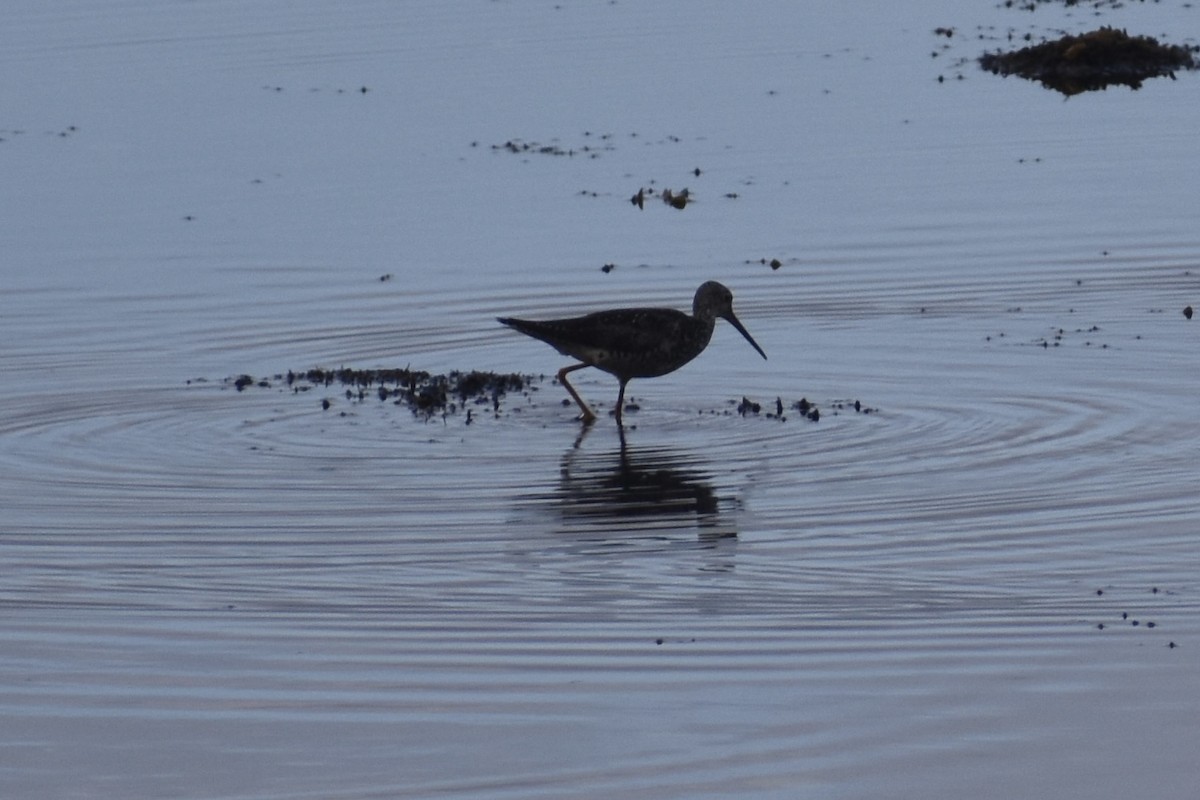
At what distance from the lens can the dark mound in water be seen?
25.6 meters

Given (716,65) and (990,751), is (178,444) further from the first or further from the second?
(716,65)

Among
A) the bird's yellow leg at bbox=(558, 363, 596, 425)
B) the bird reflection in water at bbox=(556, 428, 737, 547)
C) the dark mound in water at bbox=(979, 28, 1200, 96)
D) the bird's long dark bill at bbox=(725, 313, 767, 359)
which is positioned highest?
the dark mound in water at bbox=(979, 28, 1200, 96)

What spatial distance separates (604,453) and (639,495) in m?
1.05

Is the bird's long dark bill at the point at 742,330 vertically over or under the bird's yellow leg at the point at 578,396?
over

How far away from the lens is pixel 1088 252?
1667 cm

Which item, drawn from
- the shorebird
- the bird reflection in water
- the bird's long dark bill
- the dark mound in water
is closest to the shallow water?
the bird reflection in water

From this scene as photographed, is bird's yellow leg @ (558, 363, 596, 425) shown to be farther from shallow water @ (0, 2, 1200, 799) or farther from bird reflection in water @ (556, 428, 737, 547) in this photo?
bird reflection in water @ (556, 428, 737, 547)

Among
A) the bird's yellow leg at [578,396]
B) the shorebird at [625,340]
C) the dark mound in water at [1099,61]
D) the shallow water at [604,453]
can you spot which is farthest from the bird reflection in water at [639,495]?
the dark mound in water at [1099,61]

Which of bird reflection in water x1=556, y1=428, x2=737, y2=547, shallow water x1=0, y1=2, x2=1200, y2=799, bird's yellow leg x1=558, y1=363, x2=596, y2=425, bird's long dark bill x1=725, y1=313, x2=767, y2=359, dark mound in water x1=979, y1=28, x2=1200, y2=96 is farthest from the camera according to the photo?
dark mound in water x1=979, y1=28, x2=1200, y2=96

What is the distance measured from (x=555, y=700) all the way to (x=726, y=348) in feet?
24.7

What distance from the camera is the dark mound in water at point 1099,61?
2561cm

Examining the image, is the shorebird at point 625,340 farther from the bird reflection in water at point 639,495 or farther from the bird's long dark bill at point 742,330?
the bird reflection in water at point 639,495

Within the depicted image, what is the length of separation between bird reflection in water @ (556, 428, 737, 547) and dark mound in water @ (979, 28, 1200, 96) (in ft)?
47.9

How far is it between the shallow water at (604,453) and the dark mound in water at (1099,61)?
2.07 ft
